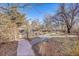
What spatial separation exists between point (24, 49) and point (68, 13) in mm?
400

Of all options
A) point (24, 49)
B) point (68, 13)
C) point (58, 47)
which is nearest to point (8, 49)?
point (24, 49)

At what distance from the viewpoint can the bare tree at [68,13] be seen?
1.03 metres

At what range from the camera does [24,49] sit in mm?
1015

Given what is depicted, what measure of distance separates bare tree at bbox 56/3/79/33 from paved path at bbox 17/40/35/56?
0.29 metres

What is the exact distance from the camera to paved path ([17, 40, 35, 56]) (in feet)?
3.32

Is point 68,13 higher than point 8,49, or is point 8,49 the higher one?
point 68,13

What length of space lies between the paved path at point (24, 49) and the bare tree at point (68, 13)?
0.29 meters

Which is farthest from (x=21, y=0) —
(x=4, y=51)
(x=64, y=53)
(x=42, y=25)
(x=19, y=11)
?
(x=64, y=53)

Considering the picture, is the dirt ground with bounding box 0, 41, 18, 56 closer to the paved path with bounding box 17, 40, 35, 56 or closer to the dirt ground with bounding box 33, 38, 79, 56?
the paved path with bounding box 17, 40, 35, 56

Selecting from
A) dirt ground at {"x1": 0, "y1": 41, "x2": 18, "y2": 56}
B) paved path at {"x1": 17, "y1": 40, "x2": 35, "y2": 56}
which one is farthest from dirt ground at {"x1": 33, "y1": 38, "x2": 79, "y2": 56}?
dirt ground at {"x1": 0, "y1": 41, "x2": 18, "y2": 56}

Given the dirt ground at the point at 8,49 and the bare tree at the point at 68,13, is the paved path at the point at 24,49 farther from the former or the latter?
the bare tree at the point at 68,13

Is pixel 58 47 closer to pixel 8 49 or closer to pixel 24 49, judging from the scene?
pixel 24 49

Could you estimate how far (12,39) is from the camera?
39.9 inches

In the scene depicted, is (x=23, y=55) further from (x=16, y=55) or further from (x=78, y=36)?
(x=78, y=36)
